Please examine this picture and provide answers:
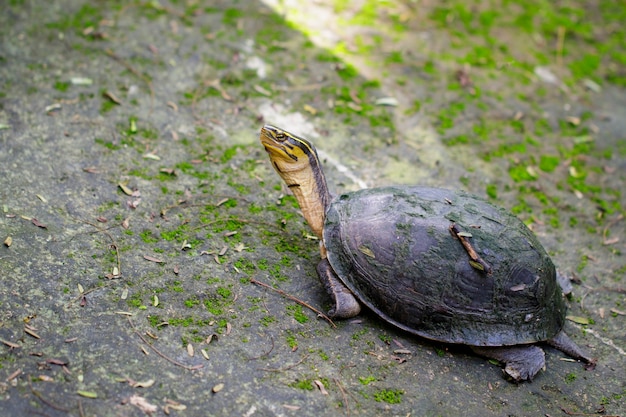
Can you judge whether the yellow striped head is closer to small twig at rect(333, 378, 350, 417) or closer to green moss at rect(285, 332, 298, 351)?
green moss at rect(285, 332, 298, 351)

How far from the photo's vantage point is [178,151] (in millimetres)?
6031

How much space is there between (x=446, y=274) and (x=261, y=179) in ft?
7.47

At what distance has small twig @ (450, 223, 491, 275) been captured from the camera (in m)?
4.38

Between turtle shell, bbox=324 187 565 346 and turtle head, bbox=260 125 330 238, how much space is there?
0.39m

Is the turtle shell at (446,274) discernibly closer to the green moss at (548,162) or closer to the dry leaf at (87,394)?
the dry leaf at (87,394)

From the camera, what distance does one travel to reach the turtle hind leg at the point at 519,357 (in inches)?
Answer: 176

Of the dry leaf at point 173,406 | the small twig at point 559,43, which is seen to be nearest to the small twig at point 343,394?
the dry leaf at point 173,406

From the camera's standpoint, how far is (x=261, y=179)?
5980 mm

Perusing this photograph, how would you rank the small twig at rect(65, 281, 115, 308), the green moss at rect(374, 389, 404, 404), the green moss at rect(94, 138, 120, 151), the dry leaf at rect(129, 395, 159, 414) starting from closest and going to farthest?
the dry leaf at rect(129, 395, 159, 414)
the green moss at rect(374, 389, 404, 404)
the small twig at rect(65, 281, 115, 308)
the green moss at rect(94, 138, 120, 151)

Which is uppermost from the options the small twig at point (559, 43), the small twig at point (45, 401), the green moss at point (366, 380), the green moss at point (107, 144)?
the small twig at point (559, 43)


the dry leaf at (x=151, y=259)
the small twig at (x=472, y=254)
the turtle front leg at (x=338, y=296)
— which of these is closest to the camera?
the small twig at (x=472, y=254)

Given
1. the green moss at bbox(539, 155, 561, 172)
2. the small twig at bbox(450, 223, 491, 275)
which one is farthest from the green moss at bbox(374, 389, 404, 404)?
the green moss at bbox(539, 155, 561, 172)

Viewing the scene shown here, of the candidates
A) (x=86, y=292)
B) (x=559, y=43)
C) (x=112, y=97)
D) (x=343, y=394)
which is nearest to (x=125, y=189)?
(x=86, y=292)

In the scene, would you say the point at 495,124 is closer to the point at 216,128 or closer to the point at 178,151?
the point at 216,128
